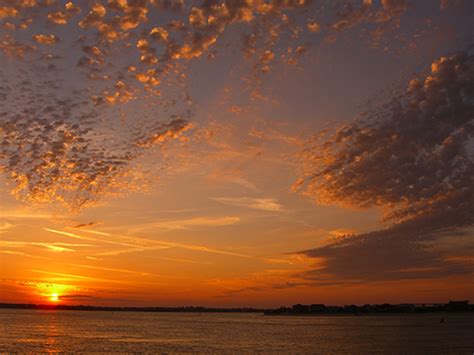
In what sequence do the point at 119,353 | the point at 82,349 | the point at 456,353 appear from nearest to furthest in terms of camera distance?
the point at 456,353, the point at 119,353, the point at 82,349

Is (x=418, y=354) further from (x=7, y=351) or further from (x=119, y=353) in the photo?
(x=7, y=351)

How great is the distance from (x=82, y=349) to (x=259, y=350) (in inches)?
1121

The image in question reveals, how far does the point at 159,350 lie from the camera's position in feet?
252

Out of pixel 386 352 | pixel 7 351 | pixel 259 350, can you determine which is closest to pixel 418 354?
pixel 386 352

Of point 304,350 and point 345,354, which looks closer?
point 345,354

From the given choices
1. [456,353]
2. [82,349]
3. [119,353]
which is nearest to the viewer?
[456,353]

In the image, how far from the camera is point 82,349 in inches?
3095

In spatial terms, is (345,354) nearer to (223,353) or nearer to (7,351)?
(223,353)

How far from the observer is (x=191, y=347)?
274 ft

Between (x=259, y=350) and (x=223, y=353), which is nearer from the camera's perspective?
(x=223, y=353)

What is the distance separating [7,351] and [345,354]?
50094 millimetres

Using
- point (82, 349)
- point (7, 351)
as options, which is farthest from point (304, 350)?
point (7, 351)

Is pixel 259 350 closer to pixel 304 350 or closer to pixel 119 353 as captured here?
pixel 304 350

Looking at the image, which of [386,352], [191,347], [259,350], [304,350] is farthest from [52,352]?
[386,352]
